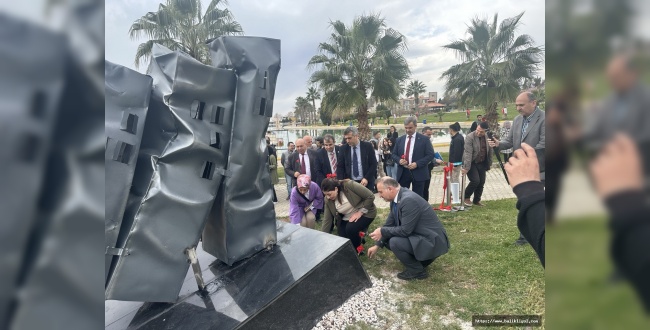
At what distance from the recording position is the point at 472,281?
3865 millimetres

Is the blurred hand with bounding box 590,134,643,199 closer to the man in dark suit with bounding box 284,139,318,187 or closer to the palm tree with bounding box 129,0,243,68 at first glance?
the man in dark suit with bounding box 284,139,318,187

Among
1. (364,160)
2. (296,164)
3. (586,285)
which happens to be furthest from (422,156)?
(586,285)

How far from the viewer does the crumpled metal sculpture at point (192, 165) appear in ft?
8.21

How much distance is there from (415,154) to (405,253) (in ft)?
8.69

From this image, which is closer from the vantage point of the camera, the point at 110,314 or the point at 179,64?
the point at 179,64

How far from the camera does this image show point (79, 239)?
54 centimetres

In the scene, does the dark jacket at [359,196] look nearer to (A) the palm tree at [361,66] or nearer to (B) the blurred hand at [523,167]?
(B) the blurred hand at [523,167]

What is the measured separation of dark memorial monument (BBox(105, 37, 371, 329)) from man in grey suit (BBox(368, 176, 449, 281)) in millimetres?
824

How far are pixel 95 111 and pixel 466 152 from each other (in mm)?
6599

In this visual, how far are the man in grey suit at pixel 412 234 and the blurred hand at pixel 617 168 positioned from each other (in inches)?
132

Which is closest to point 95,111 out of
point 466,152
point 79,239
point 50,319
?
point 79,239

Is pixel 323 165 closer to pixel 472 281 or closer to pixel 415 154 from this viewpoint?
pixel 415 154

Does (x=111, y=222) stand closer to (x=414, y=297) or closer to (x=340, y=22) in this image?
(x=414, y=297)

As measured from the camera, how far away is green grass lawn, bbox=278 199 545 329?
329cm
